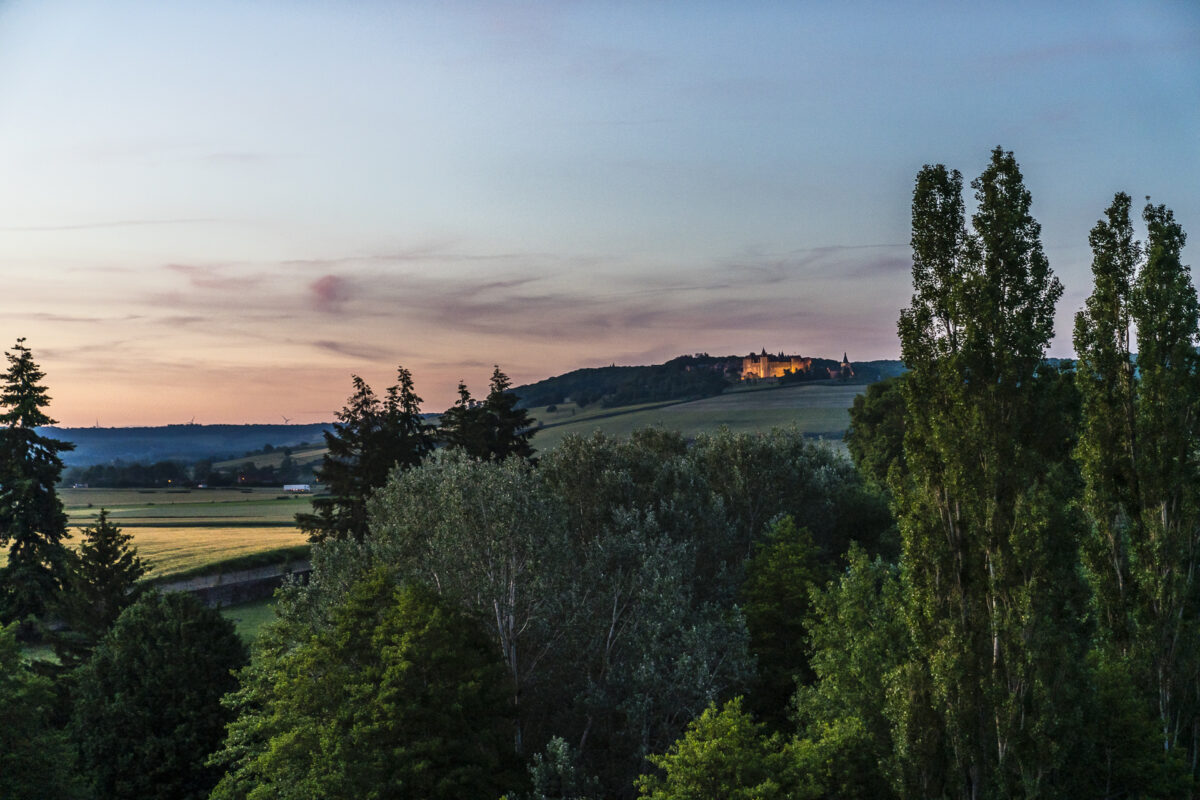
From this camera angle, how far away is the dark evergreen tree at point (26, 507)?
5550 centimetres

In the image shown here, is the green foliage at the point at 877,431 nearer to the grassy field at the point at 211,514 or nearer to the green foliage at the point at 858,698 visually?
the grassy field at the point at 211,514

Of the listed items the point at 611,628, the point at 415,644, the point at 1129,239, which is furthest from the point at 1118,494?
the point at 415,644

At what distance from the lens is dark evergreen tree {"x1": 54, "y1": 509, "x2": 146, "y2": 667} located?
42.8 m

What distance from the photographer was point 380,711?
1195 inches

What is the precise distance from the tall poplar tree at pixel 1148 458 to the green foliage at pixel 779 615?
16414 millimetres

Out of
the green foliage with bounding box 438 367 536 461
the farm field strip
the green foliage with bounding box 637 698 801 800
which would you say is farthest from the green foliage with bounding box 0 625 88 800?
the green foliage with bounding box 438 367 536 461

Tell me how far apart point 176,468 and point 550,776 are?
183 meters

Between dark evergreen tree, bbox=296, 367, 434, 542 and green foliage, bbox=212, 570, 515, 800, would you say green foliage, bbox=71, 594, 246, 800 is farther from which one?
dark evergreen tree, bbox=296, 367, 434, 542

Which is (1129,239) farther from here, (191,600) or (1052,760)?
(191,600)

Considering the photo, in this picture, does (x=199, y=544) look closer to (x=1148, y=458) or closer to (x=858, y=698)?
(x=858, y=698)

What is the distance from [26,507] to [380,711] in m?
38.5

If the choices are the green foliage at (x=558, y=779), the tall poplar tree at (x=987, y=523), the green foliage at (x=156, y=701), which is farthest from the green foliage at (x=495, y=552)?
the tall poplar tree at (x=987, y=523)

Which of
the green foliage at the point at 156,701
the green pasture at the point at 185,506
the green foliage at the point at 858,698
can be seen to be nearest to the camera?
the green foliage at the point at 858,698

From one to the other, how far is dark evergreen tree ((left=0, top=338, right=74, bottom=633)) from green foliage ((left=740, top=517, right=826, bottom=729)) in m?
41.4
